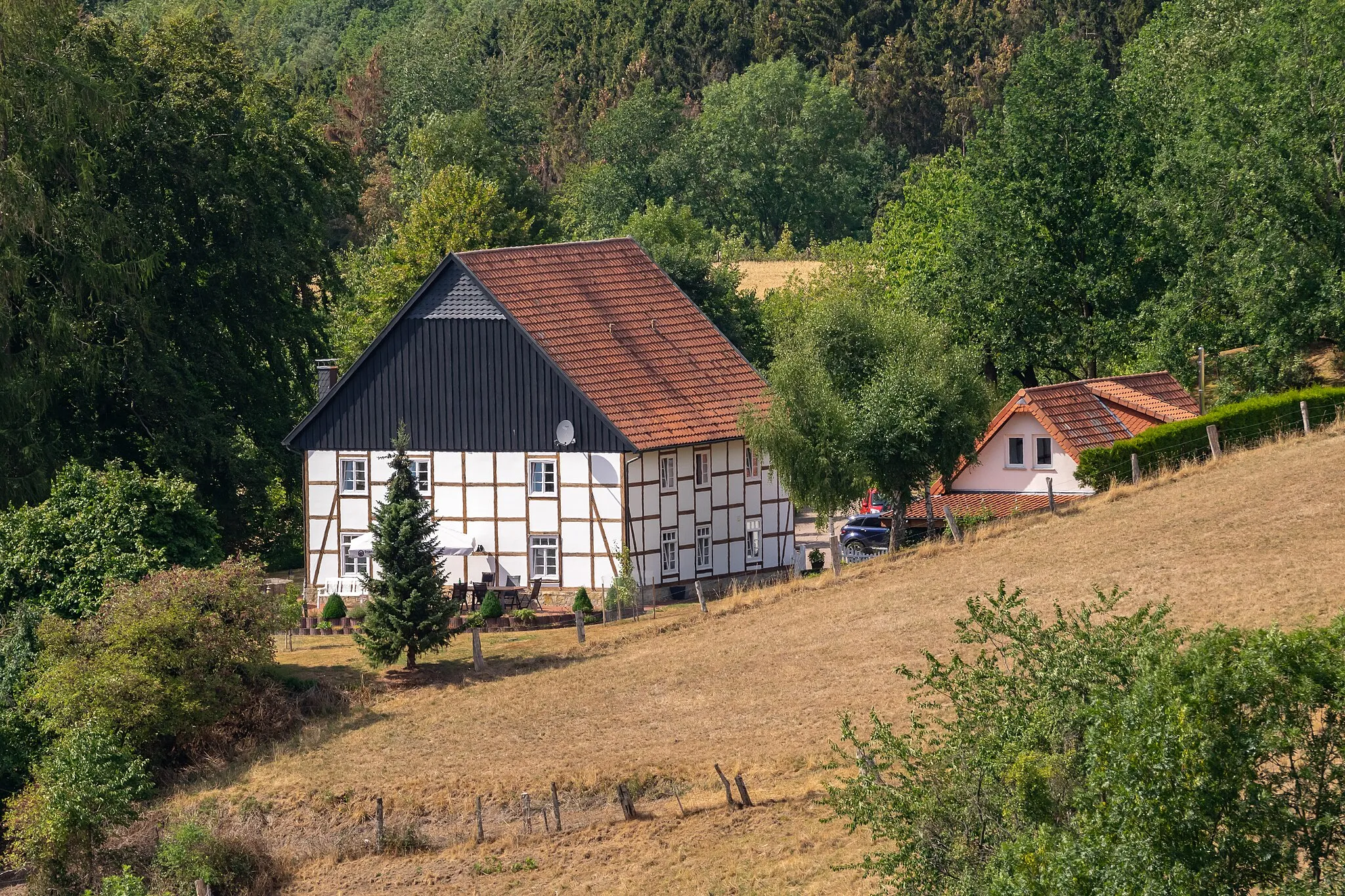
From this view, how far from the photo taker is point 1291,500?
43375 mm

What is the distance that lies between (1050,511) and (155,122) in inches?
1048

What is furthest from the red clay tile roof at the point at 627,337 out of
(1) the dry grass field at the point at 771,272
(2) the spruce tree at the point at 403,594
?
(1) the dry grass field at the point at 771,272

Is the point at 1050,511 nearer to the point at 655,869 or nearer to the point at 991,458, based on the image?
the point at 991,458

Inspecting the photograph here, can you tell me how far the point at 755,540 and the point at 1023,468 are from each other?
8.90 m

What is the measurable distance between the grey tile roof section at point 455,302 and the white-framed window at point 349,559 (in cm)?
609

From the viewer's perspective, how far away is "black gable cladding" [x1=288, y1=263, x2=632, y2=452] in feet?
164

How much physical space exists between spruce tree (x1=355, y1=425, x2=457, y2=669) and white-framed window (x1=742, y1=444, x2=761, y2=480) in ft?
38.4

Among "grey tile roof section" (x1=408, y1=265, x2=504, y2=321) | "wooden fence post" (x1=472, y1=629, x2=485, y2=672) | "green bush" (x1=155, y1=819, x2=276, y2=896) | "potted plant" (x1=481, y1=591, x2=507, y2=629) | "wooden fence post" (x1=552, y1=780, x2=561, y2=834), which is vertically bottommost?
"green bush" (x1=155, y1=819, x2=276, y2=896)

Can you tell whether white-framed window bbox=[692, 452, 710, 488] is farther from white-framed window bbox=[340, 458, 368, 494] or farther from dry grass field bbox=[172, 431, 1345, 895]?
white-framed window bbox=[340, 458, 368, 494]

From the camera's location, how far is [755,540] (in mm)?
52000

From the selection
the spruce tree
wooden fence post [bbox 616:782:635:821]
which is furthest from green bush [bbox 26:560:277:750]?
wooden fence post [bbox 616:782:635:821]

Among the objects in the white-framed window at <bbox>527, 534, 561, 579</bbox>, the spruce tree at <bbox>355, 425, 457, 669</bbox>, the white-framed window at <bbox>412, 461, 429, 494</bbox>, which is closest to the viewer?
the spruce tree at <bbox>355, 425, 457, 669</bbox>

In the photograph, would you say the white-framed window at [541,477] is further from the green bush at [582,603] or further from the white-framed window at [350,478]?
the white-framed window at [350,478]

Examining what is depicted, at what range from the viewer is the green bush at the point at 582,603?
4700 centimetres
